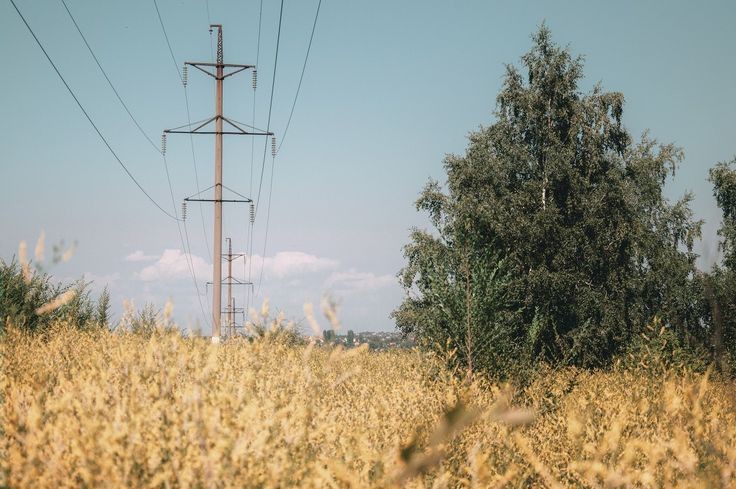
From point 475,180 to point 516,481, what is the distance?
16.1 meters

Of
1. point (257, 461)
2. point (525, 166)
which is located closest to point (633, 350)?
point (525, 166)

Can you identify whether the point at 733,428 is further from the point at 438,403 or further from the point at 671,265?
the point at 671,265

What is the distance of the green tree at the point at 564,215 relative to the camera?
19.7 meters

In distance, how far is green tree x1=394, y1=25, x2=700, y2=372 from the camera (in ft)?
64.7

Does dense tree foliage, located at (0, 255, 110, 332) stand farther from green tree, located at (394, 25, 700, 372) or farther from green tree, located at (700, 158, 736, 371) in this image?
green tree, located at (700, 158, 736, 371)

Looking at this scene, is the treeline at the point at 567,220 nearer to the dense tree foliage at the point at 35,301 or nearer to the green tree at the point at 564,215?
the green tree at the point at 564,215

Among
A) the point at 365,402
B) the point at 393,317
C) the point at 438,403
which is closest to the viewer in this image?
the point at 365,402

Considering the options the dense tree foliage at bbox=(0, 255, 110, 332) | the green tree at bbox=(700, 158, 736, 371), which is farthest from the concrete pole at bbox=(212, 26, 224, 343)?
the green tree at bbox=(700, 158, 736, 371)

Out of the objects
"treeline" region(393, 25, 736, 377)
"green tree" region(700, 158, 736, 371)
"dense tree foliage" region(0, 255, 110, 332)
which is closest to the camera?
"dense tree foliage" region(0, 255, 110, 332)

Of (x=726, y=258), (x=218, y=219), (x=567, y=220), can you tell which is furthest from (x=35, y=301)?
(x=726, y=258)

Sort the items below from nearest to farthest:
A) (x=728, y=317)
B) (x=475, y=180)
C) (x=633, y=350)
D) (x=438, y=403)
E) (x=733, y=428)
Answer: (x=733, y=428), (x=438, y=403), (x=633, y=350), (x=475, y=180), (x=728, y=317)

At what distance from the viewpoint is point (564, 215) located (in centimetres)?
2086

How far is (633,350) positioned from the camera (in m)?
17.6

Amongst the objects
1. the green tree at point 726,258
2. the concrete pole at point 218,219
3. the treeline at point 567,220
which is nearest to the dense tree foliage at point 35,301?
the concrete pole at point 218,219
